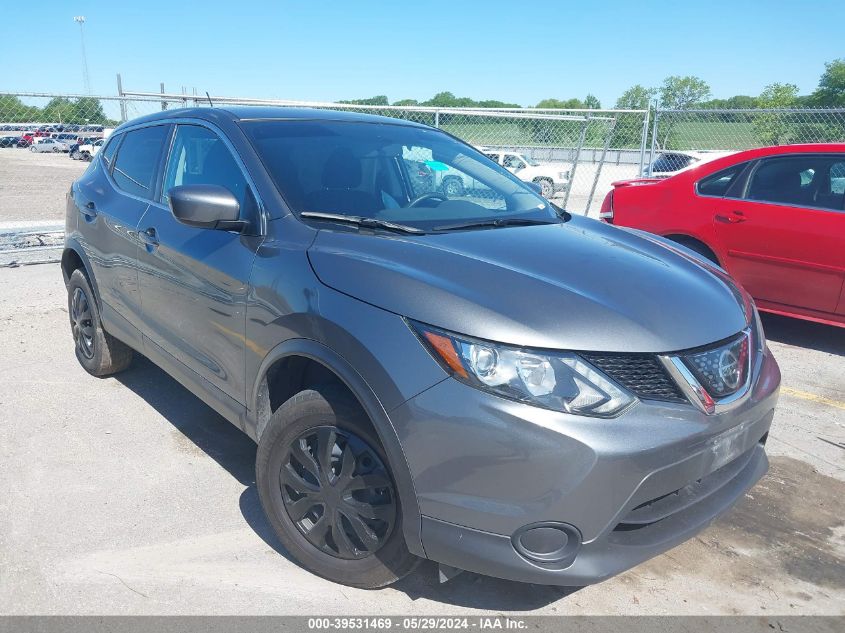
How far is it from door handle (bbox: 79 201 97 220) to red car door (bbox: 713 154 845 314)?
4.85 metres

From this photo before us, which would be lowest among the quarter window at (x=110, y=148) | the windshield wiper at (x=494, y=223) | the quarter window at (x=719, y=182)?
the quarter window at (x=719, y=182)

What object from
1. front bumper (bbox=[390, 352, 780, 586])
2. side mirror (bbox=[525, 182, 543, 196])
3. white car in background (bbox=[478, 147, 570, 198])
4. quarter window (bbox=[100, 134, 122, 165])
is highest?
quarter window (bbox=[100, 134, 122, 165])

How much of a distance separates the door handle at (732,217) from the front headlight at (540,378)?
4454mm

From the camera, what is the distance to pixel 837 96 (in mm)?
55281

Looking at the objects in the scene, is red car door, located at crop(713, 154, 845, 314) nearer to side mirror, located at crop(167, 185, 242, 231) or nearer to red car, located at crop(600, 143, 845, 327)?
red car, located at crop(600, 143, 845, 327)

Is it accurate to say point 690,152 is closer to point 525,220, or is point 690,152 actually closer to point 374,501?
point 525,220

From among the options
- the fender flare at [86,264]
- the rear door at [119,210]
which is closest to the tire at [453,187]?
the rear door at [119,210]

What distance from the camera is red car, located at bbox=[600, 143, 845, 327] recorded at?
18.2 ft

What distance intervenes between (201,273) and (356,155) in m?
0.92

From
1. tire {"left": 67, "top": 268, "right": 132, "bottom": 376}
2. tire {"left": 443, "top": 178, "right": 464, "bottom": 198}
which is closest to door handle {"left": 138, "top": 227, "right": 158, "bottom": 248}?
tire {"left": 67, "top": 268, "right": 132, "bottom": 376}

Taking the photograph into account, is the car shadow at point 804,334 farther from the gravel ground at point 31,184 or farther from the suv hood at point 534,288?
the gravel ground at point 31,184


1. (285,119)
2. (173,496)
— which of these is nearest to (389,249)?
(285,119)

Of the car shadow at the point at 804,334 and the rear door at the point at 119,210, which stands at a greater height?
the rear door at the point at 119,210

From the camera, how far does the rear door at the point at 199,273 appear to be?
3045 millimetres
